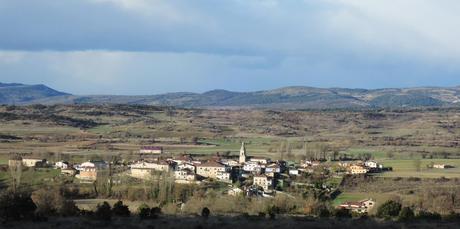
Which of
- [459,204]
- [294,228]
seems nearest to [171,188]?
[459,204]

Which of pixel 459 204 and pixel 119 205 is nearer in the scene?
pixel 119 205

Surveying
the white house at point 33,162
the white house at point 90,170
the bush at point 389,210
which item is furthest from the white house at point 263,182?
the bush at point 389,210

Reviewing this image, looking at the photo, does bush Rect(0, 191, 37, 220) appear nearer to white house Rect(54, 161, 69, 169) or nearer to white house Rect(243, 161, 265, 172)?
white house Rect(54, 161, 69, 169)

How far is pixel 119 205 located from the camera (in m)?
32.3

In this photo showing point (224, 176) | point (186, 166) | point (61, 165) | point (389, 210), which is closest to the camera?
point (389, 210)

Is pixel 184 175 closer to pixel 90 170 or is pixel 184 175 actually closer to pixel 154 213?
pixel 90 170

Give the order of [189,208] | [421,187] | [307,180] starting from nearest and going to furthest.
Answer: [189,208]
[421,187]
[307,180]

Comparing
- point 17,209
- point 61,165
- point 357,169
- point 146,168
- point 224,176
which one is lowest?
point 224,176

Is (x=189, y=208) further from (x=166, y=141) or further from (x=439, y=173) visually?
(x=166, y=141)

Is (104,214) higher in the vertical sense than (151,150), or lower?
higher

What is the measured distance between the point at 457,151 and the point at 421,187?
59.0 m

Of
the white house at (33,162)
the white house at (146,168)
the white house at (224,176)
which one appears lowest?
the white house at (224,176)

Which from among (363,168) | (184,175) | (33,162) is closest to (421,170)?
(363,168)

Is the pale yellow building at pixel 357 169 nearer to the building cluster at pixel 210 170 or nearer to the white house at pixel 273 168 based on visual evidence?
the building cluster at pixel 210 170
